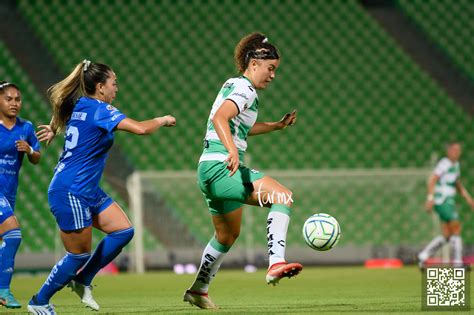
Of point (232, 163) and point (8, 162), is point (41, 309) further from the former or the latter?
point (8, 162)

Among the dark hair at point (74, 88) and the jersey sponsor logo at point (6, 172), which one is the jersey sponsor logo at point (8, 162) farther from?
the dark hair at point (74, 88)

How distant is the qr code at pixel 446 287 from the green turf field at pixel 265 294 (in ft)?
0.52

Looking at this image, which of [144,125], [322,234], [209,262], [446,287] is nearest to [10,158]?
[209,262]

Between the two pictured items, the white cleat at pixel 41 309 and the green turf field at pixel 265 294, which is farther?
the green turf field at pixel 265 294

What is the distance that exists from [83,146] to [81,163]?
11cm

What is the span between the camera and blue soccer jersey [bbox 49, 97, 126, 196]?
5398 mm

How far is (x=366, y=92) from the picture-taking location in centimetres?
1527

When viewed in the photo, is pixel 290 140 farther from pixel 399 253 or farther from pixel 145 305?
pixel 145 305

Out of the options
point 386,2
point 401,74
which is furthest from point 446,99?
point 386,2

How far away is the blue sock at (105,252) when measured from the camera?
5.78 m

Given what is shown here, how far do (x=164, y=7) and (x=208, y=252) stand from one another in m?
10.5

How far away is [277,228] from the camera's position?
17.3ft

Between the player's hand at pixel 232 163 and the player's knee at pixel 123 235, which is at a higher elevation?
the player's hand at pixel 232 163

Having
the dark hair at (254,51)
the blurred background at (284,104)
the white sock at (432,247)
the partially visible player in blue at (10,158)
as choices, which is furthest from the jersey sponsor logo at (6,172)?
the white sock at (432,247)
